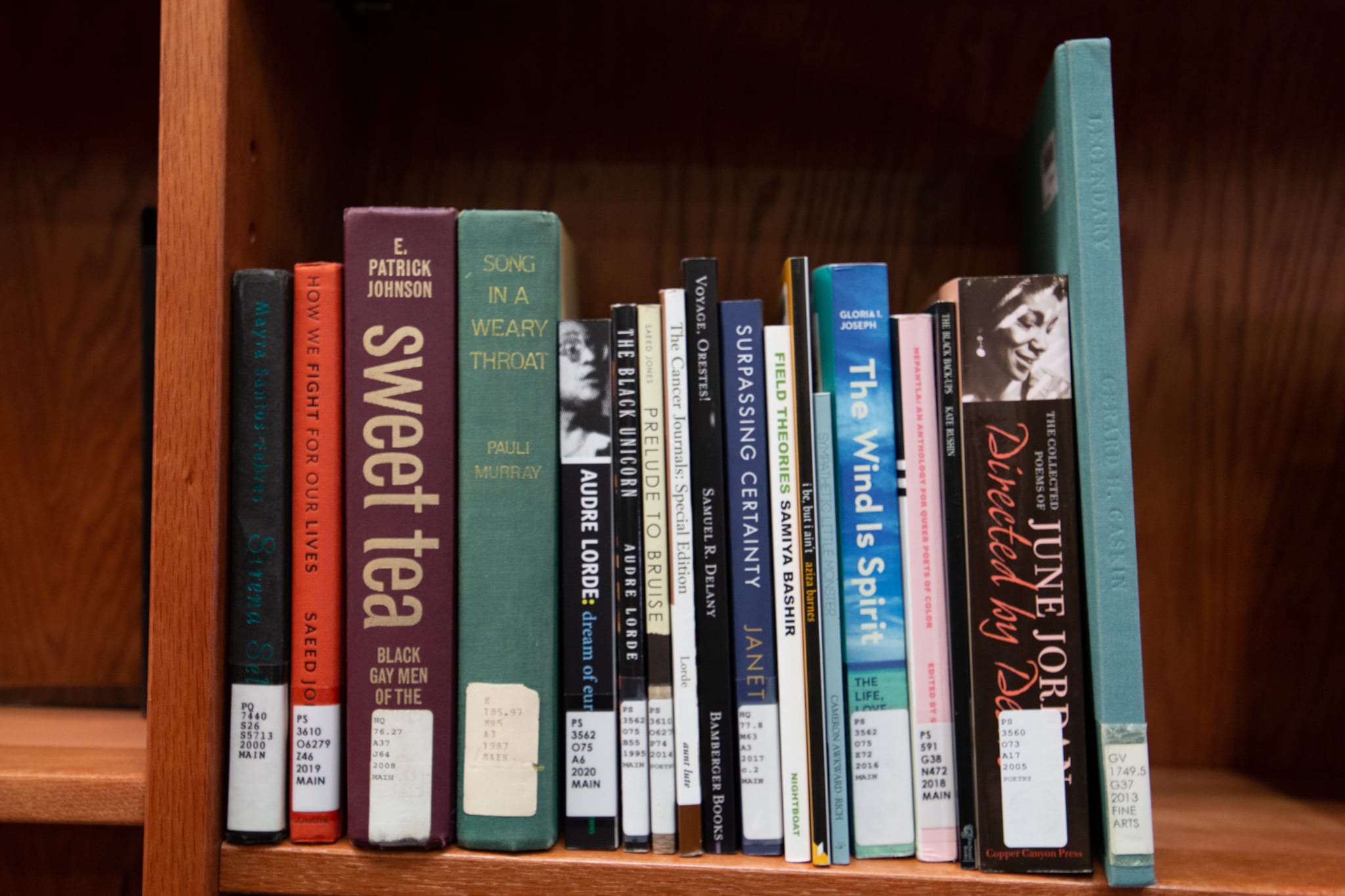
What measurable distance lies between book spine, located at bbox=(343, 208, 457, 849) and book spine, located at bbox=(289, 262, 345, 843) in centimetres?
1

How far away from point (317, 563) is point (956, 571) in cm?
37

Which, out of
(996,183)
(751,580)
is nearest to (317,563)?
(751,580)

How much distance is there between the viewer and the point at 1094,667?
19.9 inches

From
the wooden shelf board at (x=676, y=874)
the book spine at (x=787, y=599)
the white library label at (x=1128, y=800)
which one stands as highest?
the book spine at (x=787, y=599)

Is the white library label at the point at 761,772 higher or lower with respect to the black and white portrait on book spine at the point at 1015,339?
lower

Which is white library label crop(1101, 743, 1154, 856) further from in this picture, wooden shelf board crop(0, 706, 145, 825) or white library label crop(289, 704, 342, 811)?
wooden shelf board crop(0, 706, 145, 825)

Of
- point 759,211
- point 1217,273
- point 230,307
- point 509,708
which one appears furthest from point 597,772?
point 1217,273

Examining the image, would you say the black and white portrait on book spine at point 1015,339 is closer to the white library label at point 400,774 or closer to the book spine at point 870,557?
the book spine at point 870,557

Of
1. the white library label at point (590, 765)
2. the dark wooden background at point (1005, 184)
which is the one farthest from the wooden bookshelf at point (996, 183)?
the white library label at point (590, 765)

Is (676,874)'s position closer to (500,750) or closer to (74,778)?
(500,750)

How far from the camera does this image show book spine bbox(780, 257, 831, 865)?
0.51 meters

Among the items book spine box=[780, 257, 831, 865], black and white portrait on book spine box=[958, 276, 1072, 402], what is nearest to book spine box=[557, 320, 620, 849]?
book spine box=[780, 257, 831, 865]

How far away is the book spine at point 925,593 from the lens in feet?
1.68

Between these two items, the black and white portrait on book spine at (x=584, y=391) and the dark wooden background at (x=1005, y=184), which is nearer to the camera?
the black and white portrait on book spine at (x=584, y=391)
